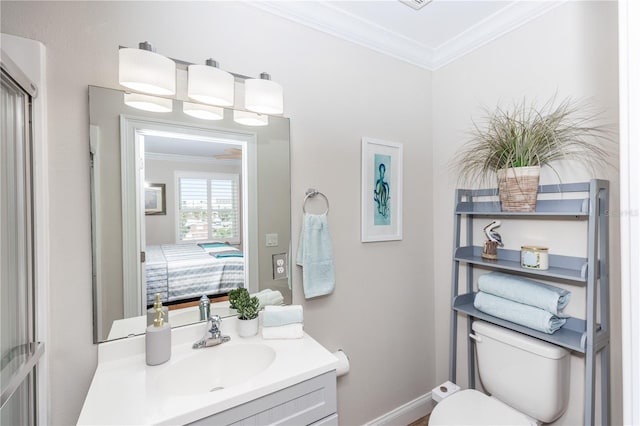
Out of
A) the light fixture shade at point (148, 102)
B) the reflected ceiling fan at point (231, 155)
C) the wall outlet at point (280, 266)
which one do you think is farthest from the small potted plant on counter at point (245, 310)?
the light fixture shade at point (148, 102)

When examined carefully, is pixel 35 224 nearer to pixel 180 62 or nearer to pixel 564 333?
pixel 180 62

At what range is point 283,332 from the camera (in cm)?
123

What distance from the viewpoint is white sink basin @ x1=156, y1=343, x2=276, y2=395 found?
1.06m

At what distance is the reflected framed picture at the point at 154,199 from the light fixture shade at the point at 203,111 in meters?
0.33

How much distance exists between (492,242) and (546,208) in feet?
1.06

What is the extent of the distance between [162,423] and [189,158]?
934 millimetres

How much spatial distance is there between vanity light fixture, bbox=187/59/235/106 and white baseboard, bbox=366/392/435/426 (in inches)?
75.3

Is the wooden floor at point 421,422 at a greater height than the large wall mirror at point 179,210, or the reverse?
the large wall mirror at point 179,210

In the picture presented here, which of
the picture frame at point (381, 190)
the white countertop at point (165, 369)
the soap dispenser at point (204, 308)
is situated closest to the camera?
the white countertop at point (165, 369)

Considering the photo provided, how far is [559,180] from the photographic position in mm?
1401

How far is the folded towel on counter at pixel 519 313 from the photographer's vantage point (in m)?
1.27

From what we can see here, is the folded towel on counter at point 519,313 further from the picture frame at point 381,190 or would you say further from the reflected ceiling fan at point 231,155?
the reflected ceiling fan at point 231,155

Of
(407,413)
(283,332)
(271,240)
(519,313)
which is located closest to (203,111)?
(271,240)

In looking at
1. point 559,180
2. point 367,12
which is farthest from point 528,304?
point 367,12
